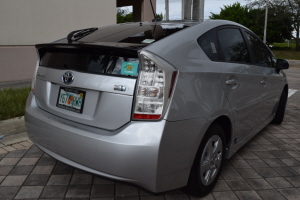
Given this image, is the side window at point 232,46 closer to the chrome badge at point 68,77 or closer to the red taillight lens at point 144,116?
the red taillight lens at point 144,116

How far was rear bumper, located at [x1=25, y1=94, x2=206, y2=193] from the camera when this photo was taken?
211 cm

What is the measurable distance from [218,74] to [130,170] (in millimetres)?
1140

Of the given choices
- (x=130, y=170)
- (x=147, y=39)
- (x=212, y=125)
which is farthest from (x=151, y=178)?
(x=147, y=39)

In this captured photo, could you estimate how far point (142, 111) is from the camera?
2156 millimetres

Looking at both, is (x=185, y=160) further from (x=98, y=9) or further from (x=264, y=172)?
(x=98, y=9)

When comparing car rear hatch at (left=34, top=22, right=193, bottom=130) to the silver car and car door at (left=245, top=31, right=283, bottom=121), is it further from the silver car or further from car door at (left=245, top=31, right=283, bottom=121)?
car door at (left=245, top=31, right=283, bottom=121)

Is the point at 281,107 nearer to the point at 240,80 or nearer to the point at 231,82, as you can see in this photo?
the point at 240,80

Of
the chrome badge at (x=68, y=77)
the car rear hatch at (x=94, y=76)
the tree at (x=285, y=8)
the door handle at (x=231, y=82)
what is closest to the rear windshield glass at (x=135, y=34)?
the car rear hatch at (x=94, y=76)

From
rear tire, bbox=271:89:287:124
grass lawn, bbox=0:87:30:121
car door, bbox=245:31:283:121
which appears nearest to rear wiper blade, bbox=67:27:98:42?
car door, bbox=245:31:283:121

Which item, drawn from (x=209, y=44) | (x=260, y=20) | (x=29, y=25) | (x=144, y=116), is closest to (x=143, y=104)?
(x=144, y=116)

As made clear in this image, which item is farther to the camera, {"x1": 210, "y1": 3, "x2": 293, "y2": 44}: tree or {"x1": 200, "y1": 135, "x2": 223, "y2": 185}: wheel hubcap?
{"x1": 210, "y1": 3, "x2": 293, "y2": 44}: tree

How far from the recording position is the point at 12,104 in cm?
539

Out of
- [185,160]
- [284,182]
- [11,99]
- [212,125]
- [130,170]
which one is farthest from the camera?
[11,99]

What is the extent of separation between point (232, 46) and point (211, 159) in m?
1.22
